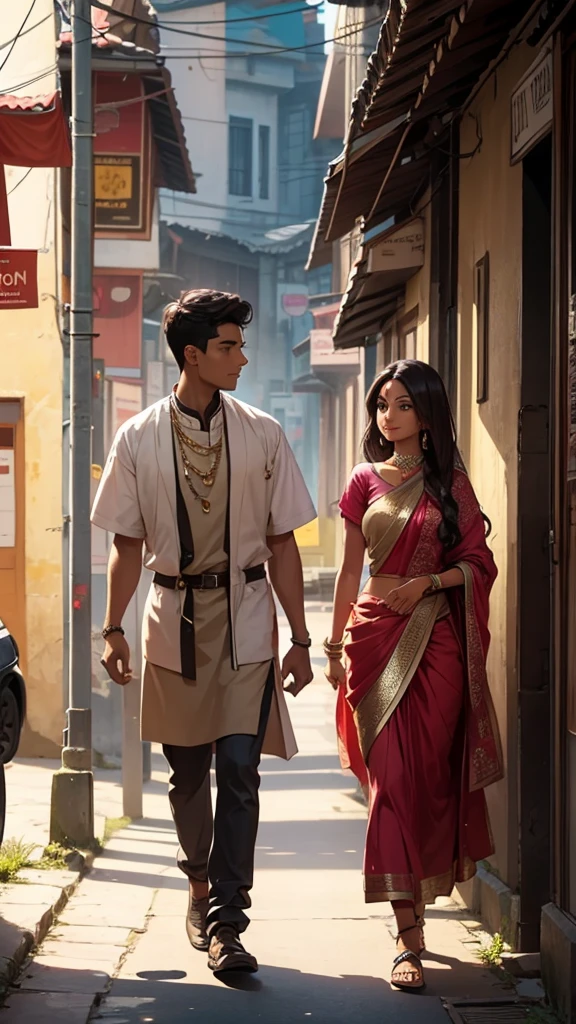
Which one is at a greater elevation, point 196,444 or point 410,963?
point 196,444

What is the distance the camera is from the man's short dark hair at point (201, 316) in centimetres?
572

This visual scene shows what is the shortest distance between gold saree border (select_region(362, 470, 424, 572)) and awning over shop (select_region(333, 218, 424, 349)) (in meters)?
4.20

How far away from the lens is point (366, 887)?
5668mm

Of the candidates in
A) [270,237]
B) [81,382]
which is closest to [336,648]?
[81,382]

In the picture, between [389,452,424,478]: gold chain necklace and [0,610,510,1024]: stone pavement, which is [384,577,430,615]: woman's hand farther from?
[0,610,510,1024]: stone pavement

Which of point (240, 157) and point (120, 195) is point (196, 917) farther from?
point (240, 157)

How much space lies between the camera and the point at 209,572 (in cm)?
572

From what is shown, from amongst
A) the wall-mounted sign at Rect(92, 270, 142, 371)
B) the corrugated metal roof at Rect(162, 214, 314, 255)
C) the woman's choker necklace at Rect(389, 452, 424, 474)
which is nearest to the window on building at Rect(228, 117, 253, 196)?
the corrugated metal roof at Rect(162, 214, 314, 255)

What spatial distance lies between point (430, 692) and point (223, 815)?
91 centimetres

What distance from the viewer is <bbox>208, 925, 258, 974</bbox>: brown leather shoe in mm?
5414

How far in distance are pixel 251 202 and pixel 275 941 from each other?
47057mm

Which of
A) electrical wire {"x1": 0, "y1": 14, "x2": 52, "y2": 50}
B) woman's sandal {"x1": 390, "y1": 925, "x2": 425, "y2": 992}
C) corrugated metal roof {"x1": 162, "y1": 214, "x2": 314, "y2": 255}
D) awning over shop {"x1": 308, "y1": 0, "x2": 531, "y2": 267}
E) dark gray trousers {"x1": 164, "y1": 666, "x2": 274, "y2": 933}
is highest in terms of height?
corrugated metal roof {"x1": 162, "y1": 214, "x2": 314, "y2": 255}

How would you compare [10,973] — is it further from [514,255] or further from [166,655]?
[514,255]

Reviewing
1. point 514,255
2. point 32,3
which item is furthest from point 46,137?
point 32,3
